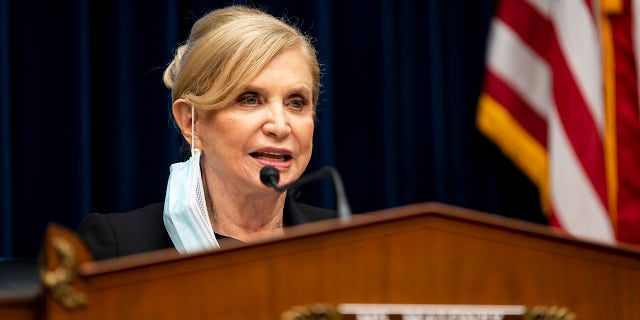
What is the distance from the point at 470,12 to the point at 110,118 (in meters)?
1.28

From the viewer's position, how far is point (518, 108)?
3.08 m

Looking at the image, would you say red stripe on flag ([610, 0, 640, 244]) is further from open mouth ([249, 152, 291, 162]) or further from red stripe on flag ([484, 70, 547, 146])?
open mouth ([249, 152, 291, 162])

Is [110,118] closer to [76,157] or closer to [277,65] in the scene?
[76,157]

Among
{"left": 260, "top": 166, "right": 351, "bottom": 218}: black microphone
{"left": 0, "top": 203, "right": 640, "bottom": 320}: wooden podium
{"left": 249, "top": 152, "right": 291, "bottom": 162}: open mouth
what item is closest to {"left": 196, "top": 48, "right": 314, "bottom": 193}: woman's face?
{"left": 249, "top": 152, "right": 291, "bottom": 162}: open mouth

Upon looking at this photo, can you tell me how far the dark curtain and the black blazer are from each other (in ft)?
3.11

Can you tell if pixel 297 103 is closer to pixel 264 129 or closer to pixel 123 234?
pixel 264 129

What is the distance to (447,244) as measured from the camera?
3.35 feet

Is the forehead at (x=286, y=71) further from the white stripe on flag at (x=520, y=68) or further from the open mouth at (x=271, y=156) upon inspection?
the white stripe on flag at (x=520, y=68)

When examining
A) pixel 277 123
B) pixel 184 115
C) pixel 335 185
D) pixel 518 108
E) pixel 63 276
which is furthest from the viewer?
pixel 518 108

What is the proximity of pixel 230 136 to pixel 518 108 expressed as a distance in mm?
1454

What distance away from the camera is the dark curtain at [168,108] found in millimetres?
2830

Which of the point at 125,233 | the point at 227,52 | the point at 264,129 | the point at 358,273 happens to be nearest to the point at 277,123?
the point at 264,129

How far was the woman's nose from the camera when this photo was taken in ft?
6.03

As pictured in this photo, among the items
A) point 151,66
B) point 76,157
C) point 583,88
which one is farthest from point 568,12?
point 76,157
